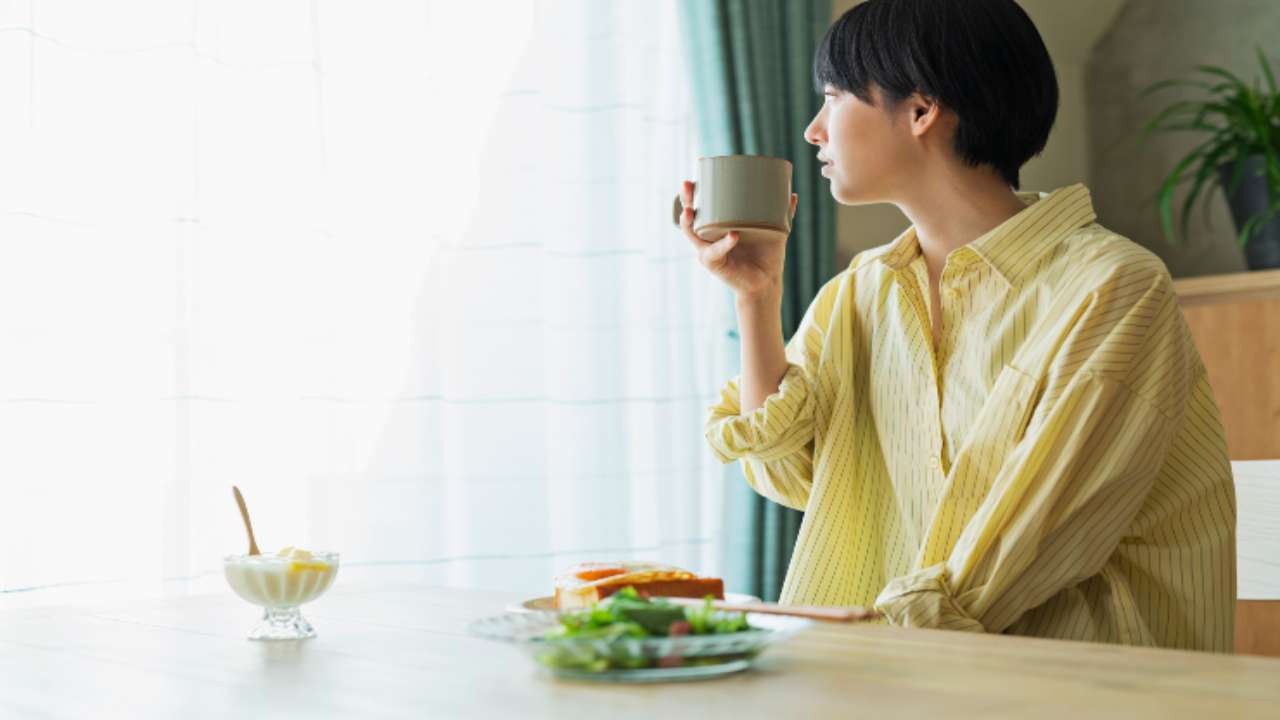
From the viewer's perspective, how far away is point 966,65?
1.44 m

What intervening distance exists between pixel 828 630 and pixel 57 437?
56.2 inches

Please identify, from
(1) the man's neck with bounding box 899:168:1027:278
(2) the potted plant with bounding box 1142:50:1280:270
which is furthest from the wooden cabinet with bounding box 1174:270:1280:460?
(1) the man's neck with bounding box 899:168:1027:278

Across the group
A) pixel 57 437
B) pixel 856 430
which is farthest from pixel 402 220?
pixel 856 430

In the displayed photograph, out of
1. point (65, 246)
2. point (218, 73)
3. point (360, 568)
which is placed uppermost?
point (218, 73)

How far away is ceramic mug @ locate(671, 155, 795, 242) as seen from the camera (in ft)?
4.36

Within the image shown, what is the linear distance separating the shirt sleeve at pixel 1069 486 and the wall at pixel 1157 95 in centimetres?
245

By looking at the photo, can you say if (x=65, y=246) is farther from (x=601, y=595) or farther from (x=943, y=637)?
(x=943, y=637)

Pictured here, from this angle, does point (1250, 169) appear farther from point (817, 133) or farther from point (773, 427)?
point (773, 427)

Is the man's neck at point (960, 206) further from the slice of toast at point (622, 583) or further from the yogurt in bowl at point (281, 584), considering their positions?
the yogurt in bowl at point (281, 584)

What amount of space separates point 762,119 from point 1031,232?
60.8 inches

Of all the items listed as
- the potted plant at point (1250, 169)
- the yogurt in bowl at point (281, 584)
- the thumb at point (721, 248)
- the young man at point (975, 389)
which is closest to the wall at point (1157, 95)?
the potted plant at point (1250, 169)

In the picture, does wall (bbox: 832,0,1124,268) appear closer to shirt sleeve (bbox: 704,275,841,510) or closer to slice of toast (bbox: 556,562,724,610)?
shirt sleeve (bbox: 704,275,841,510)

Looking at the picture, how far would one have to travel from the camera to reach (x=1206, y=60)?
11.7 ft

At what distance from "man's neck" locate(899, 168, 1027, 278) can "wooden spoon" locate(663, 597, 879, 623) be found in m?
0.60
